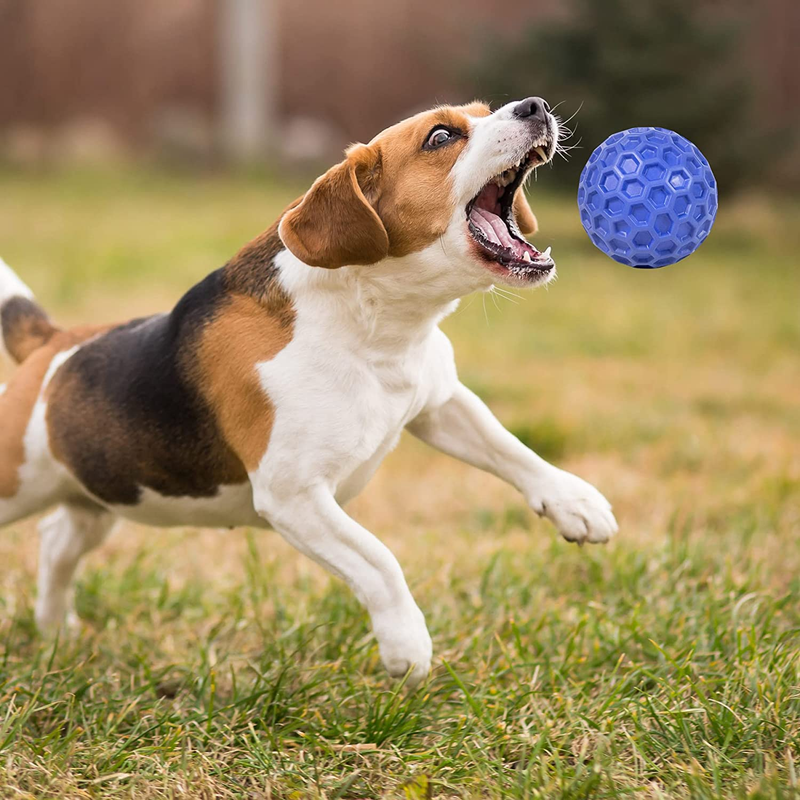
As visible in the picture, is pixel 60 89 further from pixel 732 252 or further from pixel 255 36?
pixel 732 252

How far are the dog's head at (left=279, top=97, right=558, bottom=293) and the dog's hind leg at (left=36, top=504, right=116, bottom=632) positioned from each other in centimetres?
149

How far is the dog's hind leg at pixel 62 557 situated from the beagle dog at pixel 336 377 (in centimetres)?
36

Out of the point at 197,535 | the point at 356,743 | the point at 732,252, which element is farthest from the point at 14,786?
the point at 732,252

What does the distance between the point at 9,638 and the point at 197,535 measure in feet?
3.90

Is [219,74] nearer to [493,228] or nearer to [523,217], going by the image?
[523,217]

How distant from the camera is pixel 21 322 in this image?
393cm

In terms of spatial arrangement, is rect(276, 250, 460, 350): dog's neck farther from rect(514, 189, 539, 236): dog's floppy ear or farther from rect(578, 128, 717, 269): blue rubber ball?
rect(578, 128, 717, 269): blue rubber ball

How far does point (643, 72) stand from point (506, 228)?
9.46m

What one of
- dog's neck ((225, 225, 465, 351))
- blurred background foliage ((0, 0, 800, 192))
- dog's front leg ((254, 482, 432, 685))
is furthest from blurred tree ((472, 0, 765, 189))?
dog's front leg ((254, 482, 432, 685))

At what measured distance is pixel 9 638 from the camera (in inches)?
148

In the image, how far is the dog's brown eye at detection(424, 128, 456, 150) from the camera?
10.2 ft

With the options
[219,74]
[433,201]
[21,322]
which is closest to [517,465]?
[433,201]

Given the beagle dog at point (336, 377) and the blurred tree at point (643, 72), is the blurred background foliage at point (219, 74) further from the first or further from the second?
the beagle dog at point (336, 377)

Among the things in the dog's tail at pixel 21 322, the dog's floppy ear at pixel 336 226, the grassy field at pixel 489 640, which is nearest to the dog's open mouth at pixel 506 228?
the dog's floppy ear at pixel 336 226
